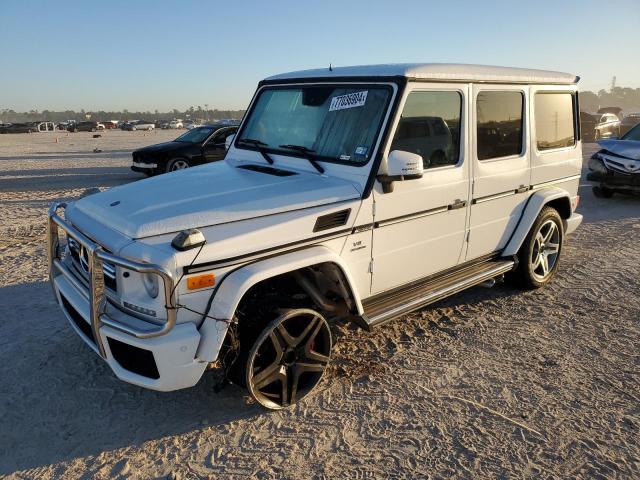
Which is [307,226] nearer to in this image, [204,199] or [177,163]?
[204,199]

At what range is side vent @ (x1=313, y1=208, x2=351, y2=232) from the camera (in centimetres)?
328

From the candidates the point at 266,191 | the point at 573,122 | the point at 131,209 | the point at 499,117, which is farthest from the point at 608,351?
the point at 131,209

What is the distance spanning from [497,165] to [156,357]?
11.0 feet

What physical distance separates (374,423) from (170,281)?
1.59 metres

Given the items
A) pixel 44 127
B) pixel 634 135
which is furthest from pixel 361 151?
pixel 44 127

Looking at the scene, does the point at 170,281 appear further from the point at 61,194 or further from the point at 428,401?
the point at 61,194

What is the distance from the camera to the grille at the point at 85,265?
3047mm

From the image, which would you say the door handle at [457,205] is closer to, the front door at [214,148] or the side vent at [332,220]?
the side vent at [332,220]

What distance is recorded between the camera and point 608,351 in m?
4.14

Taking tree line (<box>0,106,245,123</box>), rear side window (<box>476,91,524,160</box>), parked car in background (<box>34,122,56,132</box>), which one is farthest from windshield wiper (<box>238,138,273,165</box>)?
tree line (<box>0,106,245,123</box>)

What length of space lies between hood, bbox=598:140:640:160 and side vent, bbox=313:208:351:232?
28.7 ft

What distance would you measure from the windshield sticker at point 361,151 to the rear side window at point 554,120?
7.70ft

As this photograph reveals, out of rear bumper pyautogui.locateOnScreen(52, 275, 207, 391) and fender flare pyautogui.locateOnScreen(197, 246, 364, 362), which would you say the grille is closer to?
rear bumper pyautogui.locateOnScreen(52, 275, 207, 391)

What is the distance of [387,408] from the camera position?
133 inches
